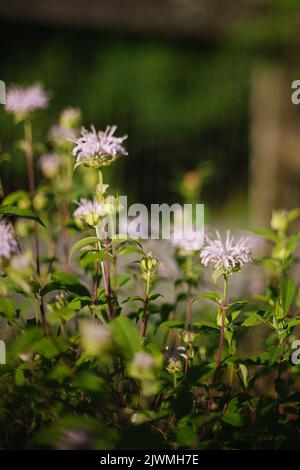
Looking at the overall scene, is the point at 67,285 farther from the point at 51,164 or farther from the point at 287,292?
the point at 51,164

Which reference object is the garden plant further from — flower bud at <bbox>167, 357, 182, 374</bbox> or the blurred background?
the blurred background

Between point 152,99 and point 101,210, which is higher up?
point 152,99

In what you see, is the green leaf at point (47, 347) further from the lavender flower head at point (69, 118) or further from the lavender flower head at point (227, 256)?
the lavender flower head at point (69, 118)

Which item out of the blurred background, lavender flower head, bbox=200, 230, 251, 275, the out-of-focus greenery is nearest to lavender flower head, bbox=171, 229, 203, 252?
lavender flower head, bbox=200, 230, 251, 275

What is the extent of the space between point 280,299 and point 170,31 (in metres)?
1.61

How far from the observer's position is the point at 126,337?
597 mm

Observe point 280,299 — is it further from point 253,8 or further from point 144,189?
point 144,189

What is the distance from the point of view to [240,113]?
13.0 feet

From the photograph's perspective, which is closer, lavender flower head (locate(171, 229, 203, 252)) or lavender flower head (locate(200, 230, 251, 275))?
lavender flower head (locate(200, 230, 251, 275))

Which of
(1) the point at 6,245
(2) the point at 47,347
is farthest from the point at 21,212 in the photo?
(2) the point at 47,347

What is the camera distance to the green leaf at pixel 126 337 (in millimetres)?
585

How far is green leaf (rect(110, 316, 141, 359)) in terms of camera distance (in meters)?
0.58

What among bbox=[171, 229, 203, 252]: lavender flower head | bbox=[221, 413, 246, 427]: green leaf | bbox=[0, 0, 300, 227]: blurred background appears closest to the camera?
bbox=[221, 413, 246, 427]: green leaf

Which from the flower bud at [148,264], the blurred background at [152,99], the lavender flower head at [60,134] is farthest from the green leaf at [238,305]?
the blurred background at [152,99]
